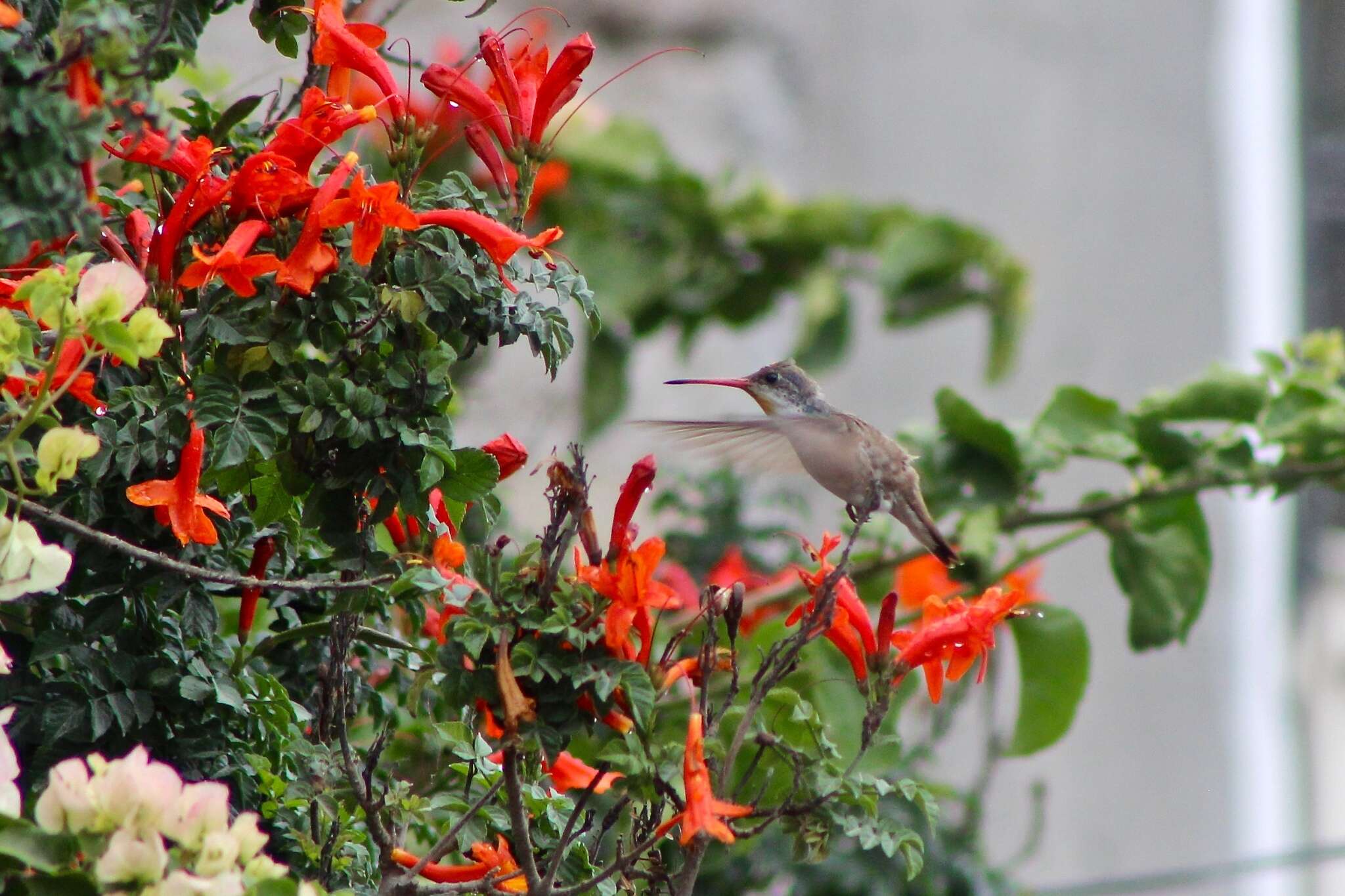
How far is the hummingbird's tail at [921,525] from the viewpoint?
4.91 ft

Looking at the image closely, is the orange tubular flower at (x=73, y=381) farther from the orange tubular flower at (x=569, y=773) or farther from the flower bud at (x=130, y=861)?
the orange tubular flower at (x=569, y=773)

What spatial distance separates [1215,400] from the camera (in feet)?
5.36

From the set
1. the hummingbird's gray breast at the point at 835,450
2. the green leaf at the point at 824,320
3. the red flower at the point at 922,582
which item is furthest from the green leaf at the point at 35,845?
the green leaf at the point at 824,320

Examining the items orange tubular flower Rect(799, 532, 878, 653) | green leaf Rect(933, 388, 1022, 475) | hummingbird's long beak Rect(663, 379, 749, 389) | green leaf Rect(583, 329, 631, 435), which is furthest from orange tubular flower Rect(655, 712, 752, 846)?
green leaf Rect(583, 329, 631, 435)

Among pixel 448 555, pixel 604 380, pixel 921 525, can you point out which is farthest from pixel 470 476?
pixel 604 380

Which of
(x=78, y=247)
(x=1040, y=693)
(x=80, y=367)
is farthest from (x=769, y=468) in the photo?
(x=80, y=367)

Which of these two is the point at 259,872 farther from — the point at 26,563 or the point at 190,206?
the point at 190,206

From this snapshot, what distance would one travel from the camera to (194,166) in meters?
0.87

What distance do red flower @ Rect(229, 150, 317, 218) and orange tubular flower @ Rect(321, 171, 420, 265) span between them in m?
0.04

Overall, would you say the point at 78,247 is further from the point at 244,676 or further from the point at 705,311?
the point at 705,311

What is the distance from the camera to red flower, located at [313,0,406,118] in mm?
932

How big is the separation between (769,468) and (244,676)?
0.80m

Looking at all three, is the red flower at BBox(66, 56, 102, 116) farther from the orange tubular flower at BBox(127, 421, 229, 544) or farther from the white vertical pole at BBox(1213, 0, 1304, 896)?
the white vertical pole at BBox(1213, 0, 1304, 896)

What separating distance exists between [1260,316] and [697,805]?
13.1 ft
